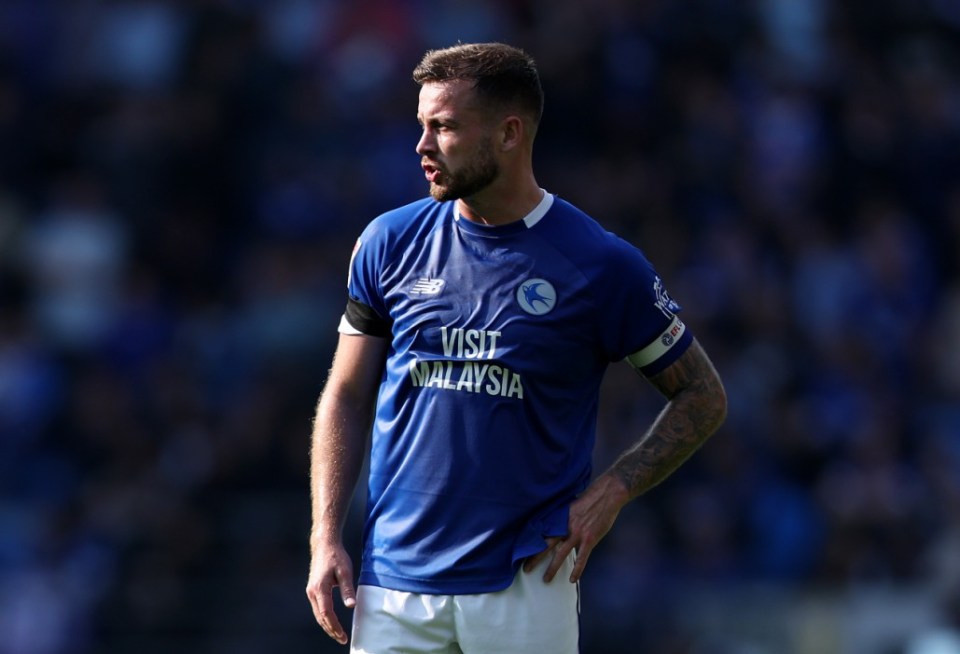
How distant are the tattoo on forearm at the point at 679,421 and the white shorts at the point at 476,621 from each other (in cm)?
39

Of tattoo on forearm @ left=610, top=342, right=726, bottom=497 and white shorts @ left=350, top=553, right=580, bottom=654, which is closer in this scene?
white shorts @ left=350, top=553, right=580, bottom=654

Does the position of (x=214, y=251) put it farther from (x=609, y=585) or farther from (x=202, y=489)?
(x=609, y=585)

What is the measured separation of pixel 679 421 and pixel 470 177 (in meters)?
0.94

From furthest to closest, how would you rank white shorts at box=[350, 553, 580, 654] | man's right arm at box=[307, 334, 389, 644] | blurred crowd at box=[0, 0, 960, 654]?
blurred crowd at box=[0, 0, 960, 654] → man's right arm at box=[307, 334, 389, 644] → white shorts at box=[350, 553, 580, 654]

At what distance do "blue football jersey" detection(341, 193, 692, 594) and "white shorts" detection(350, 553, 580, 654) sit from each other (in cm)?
4

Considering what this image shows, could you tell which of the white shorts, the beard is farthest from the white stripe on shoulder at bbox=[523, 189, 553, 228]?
the white shorts

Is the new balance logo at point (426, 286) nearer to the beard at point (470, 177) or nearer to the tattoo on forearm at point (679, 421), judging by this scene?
the beard at point (470, 177)

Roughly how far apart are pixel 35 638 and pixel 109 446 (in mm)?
1290

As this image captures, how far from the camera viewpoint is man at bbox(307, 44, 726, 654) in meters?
4.92

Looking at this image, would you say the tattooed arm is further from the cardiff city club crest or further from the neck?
the neck

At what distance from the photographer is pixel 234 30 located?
1285cm

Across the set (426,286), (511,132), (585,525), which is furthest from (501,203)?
(585,525)

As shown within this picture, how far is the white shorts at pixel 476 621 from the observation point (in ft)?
16.0

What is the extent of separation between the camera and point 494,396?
4.93m
